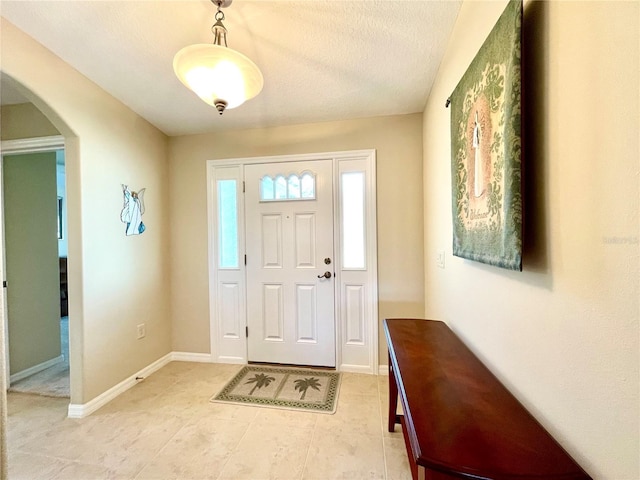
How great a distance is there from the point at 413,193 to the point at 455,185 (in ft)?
3.58

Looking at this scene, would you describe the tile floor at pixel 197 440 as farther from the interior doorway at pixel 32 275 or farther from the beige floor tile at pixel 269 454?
the interior doorway at pixel 32 275

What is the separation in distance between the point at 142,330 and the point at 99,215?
1107 millimetres

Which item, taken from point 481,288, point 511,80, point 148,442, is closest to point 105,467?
point 148,442

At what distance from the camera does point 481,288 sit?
1.16 metres

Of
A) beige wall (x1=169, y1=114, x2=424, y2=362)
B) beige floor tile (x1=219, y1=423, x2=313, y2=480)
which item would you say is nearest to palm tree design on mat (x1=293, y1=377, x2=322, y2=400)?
beige floor tile (x1=219, y1=423, x2=313, y2=480)

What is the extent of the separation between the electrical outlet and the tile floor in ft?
1.62

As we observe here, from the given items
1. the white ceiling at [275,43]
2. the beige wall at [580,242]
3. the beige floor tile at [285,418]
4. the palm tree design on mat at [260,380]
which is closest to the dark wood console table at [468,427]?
the beige wall at [580,242]

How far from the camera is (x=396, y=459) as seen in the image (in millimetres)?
1500

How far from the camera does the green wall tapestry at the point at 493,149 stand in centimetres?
78

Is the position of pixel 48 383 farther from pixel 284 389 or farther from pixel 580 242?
pixel 580 242

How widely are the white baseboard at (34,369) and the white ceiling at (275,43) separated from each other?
2364 mm

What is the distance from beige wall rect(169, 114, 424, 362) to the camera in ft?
7.92

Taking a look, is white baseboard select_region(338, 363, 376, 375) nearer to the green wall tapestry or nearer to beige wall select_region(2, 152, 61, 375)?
the green wall tapestry

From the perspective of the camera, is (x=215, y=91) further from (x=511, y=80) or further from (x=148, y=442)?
(x=148, y=442)
